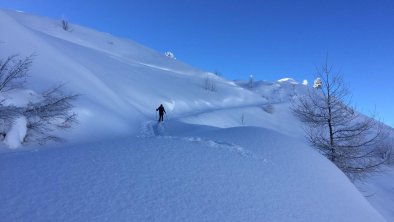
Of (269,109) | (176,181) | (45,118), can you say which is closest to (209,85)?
(269,109)

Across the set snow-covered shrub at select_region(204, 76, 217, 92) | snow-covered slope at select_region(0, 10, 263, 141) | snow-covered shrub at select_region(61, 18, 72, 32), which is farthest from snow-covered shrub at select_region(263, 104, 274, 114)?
snow-covered shrub at select_region(61, 18, 72, 32)

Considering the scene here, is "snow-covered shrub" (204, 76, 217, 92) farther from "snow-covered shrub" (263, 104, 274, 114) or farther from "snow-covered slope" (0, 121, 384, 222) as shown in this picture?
"snow-covered slope" (0, 121, 384, 222)

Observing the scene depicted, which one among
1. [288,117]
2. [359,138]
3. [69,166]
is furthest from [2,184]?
[288,117]

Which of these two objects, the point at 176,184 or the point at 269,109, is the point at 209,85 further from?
the point at 176,184

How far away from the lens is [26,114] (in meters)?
8.99

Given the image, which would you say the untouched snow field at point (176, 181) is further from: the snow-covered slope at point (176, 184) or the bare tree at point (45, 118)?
the bare tree at point (45, 118)

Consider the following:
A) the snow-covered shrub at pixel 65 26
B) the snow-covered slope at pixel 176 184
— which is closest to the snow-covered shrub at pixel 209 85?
the snow-covered shrub at pixel 65 26

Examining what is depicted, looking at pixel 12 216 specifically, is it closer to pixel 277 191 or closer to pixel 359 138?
pixel 277 191

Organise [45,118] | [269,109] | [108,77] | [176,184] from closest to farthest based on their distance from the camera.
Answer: [176,184] → [45,118] → [108,77] → [269,109]

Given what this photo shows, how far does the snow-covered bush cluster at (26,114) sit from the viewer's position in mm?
8180

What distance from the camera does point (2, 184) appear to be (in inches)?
178

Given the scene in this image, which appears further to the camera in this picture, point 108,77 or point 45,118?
point 108,77

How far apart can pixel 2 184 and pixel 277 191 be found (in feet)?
13.6

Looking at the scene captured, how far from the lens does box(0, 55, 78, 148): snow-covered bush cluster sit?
322 inches
